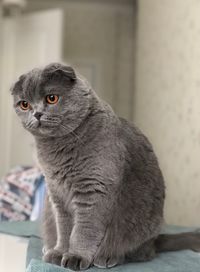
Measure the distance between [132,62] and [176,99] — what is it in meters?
2.32

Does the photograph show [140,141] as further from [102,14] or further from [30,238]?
[102,14]

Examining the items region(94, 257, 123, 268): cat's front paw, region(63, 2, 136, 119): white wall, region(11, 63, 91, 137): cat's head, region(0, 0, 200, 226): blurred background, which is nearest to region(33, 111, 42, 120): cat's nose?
region(11, 63, 91, 137): cat's head

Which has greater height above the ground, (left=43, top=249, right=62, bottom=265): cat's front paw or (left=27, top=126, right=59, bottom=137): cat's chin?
(left=27, top=126, right=59, bottom=137): cat's chin

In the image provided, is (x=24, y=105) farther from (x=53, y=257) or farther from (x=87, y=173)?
(x=53, y=257)

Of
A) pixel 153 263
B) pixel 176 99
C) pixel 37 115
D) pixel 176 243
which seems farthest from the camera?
pixel 176 99

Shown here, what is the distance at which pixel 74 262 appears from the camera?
0.88 meters

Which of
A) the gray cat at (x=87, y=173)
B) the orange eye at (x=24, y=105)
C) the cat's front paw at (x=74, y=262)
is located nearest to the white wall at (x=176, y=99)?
the gray cat at (x=87, y=173)

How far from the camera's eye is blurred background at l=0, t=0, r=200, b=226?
1689mm

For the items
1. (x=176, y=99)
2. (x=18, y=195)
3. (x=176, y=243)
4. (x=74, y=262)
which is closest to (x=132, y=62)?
(x=176, y=99)

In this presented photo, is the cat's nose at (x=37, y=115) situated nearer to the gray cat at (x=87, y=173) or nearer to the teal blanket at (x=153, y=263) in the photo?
the gray cat at (x=87, y=173)

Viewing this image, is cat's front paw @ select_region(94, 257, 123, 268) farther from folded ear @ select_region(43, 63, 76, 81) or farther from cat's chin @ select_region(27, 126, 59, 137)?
folded ear @ select_region(43, 63, 76, 81)

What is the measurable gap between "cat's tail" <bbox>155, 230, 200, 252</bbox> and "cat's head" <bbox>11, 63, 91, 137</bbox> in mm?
424

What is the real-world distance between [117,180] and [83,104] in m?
0.19

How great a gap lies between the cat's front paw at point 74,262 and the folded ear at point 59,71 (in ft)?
1.26
